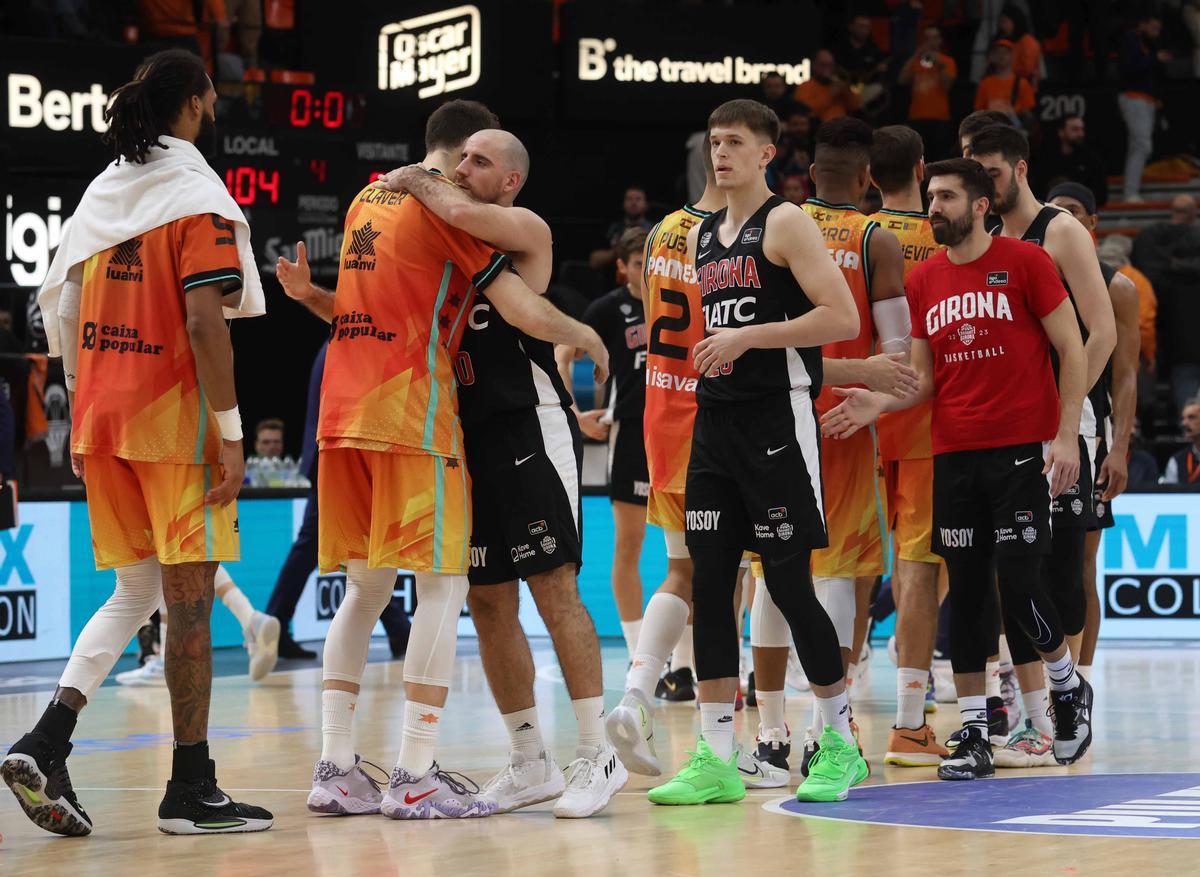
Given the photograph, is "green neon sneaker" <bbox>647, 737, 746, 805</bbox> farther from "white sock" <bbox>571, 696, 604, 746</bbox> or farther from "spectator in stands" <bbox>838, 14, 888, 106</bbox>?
"spectator in stands" <bbox>838, 14, 888, 106</bbox>

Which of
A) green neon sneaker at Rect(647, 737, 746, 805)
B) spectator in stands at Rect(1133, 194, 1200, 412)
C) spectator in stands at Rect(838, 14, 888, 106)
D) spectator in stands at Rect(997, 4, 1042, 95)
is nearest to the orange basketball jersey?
green neon sneaker at Rect(647, 737, 746, 805)

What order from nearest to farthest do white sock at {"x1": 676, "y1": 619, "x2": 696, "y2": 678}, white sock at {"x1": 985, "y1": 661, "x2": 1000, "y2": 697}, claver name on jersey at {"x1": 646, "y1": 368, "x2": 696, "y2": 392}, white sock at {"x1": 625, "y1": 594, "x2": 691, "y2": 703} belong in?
white sock at {"x1": 625, "y1": 594, "x2": 691, "y2": 703}
claver name on jersey at {"x1": 646, "y1": 368, "x2": 696, "y2": 392}
white sock at {"x1": 985, "y1": 661, "x2": 1000, "y2": 697}
white sock at {"x1": 676, "y1": 619, "x2": 696, "y2": 678}

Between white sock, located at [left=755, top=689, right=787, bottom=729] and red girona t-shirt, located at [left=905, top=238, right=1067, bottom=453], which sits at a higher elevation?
red girona t-shirt, located at [left=905, top=238, right=1067, bottom=453]

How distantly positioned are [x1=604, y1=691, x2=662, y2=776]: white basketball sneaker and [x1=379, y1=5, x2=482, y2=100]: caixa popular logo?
36.8 ft

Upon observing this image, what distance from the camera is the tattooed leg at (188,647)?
17.3ft

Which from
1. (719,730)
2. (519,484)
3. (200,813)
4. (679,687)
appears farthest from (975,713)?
(200,813)

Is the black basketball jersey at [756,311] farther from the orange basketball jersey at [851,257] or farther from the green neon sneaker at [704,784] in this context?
the green neon sneaker at [704,784]

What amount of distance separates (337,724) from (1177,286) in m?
12.3

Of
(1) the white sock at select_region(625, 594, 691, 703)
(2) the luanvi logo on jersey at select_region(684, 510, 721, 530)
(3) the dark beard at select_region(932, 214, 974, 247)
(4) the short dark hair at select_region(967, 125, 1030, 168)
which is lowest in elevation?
(1) the white sock at select_region(625, 594, 691, 703)

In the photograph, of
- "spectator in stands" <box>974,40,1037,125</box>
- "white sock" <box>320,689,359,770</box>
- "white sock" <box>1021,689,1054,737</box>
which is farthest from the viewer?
"spectator in stands" <box>974,40,1037,125</box>

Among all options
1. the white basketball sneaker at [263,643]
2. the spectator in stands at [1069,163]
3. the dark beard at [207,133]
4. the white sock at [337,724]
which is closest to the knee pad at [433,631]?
the white sock at [337,724]

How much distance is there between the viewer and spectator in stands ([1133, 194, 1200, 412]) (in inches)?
621

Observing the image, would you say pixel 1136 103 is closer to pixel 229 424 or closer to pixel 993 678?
pixel 993 678

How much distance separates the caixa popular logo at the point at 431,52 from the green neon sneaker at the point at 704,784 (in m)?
11.1
